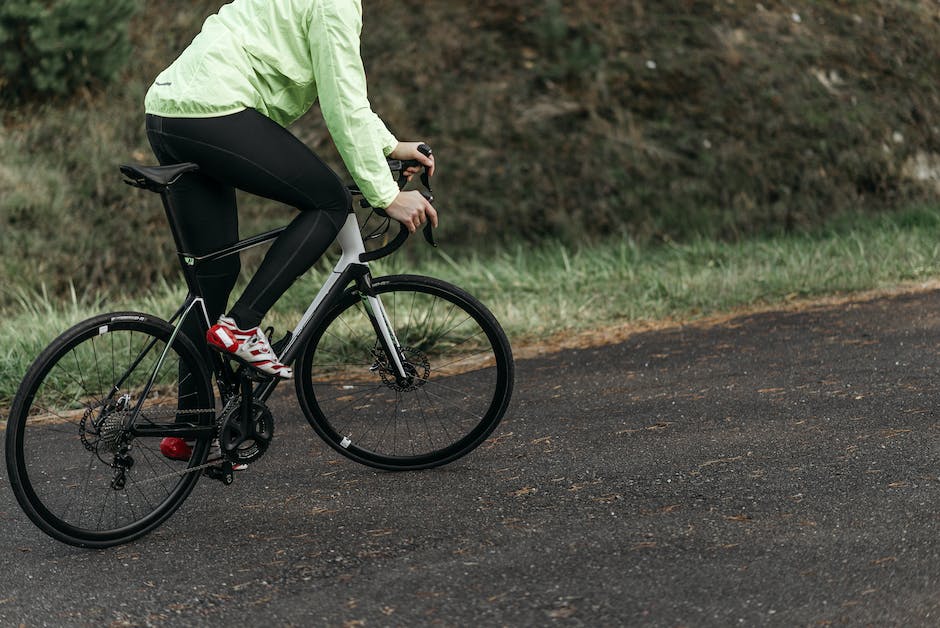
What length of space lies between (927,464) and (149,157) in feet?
24.4

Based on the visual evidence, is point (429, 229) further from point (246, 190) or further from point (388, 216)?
point (246, 190)

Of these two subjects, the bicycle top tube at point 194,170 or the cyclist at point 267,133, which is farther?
the cyclist at point 267,133

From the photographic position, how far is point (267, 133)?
3920mm

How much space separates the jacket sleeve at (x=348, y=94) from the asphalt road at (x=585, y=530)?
3.79 feet

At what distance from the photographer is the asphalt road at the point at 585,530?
3229 mm

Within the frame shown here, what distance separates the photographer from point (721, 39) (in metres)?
10.8

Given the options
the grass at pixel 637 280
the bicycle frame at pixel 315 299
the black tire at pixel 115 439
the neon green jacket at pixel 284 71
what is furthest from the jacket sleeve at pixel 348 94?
the grass at pixel 637 280

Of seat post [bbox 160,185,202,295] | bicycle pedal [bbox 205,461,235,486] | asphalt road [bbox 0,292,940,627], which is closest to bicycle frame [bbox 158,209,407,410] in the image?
seat post [bbox 160,185,202,295]

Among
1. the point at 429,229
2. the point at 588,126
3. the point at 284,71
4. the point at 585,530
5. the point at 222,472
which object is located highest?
the point at 284,71

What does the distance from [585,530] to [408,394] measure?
1152 mm

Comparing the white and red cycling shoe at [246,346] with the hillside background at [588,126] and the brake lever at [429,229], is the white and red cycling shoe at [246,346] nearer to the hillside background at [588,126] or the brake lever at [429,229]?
the brake lever at [429,229]

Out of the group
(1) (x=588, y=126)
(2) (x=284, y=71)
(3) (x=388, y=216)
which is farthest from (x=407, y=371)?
(1) (x=588, y=126)

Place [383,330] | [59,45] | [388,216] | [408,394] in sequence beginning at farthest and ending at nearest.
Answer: [59,45], [408,394], [383,330], [388,216]

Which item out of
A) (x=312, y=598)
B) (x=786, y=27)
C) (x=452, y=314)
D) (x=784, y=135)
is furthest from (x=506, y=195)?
(x=312, y=598)
